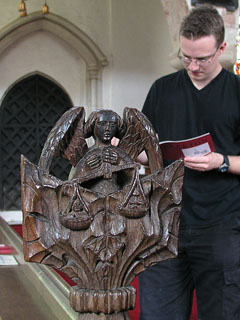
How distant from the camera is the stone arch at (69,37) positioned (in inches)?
270

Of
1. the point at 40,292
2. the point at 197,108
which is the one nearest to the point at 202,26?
the point at 197,108

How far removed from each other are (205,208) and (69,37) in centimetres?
593

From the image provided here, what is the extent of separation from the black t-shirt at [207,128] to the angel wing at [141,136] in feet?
2.02

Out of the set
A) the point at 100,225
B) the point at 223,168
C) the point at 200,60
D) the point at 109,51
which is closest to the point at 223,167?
the point at 223,168

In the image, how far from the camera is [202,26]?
4.75ft

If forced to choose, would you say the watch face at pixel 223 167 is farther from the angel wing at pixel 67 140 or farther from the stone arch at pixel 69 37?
the stone arch at pixel 69 37

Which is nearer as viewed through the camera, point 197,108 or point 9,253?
point 197,108

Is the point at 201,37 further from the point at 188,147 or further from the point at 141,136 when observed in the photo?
the point at 141,136

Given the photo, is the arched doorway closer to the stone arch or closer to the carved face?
the stone arch

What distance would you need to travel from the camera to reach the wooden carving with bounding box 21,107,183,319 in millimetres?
897

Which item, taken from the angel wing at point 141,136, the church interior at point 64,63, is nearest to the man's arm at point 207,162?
the angel wing at point 141,136

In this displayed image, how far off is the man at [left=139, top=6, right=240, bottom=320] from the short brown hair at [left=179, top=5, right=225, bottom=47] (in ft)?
0.31

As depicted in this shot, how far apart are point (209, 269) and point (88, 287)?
0.76m

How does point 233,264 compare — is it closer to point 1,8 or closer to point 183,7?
point 183,7
